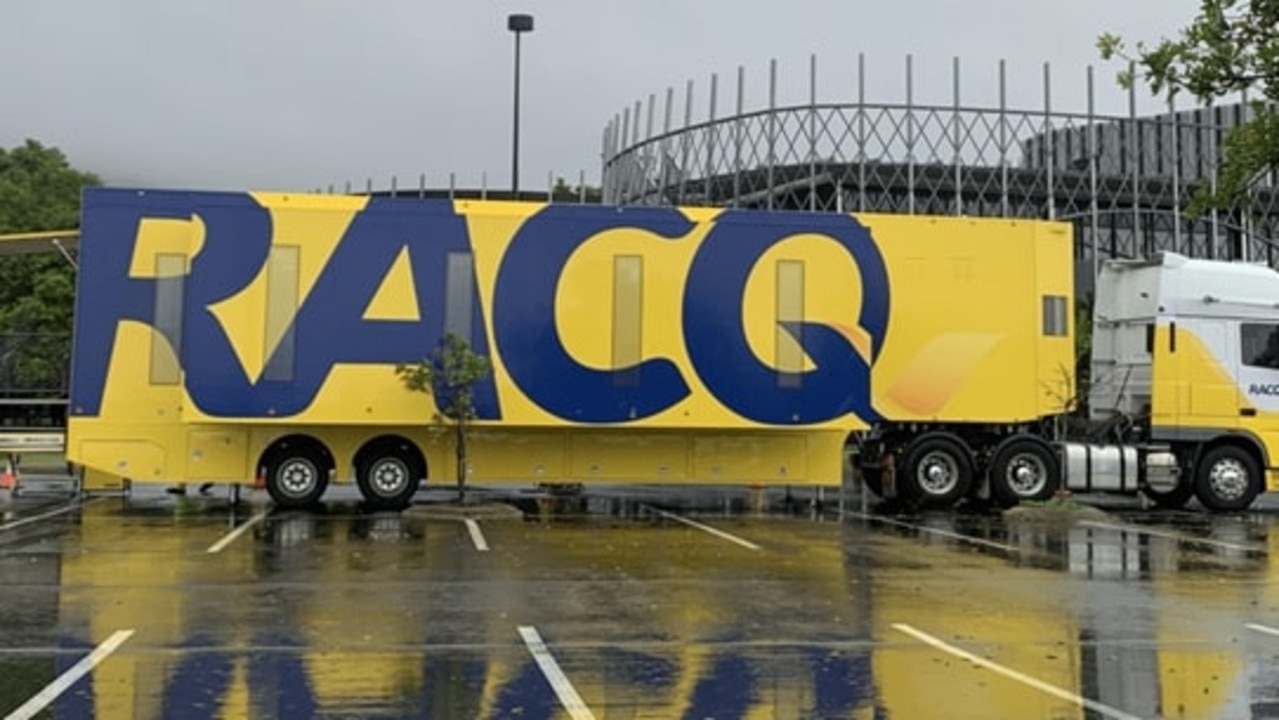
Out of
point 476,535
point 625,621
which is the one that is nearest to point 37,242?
point 476,535

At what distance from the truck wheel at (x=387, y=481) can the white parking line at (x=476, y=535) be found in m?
1.87

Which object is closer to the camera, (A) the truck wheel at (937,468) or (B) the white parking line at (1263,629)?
(B) the white parking line at (1263,629)

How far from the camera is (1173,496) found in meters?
22.8

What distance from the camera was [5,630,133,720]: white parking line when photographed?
23.3 ft

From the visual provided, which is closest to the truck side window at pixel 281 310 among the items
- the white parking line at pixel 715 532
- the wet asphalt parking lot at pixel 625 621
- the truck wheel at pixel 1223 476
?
the wet asphalt parking lot at pixel 625 621

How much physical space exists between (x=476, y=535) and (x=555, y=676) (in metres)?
8.39

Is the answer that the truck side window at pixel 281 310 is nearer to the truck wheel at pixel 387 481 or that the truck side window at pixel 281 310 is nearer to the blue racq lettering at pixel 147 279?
the blue racq lettering at pixel 147 279

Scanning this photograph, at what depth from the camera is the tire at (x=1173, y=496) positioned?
2227 cm

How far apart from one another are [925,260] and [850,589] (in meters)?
10.2

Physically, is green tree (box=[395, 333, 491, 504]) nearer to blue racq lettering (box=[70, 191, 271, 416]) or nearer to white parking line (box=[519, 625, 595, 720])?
blue racq lettering (box=[70, 191, 271, 416])

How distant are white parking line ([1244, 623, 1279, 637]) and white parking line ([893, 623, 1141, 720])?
8.76 feet

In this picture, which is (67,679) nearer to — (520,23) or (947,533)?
(947,533)

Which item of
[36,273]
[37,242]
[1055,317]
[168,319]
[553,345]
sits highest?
[36,273]

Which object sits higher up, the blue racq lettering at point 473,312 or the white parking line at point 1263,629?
the blue racq lettering at point 473,312
